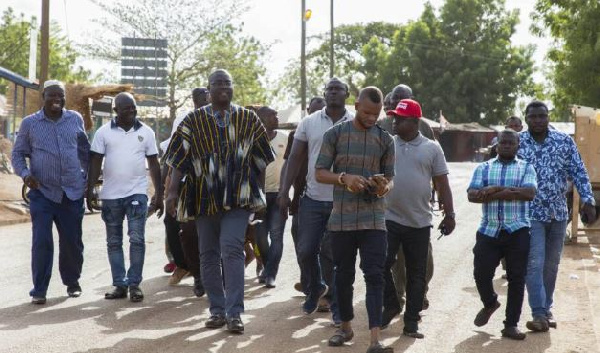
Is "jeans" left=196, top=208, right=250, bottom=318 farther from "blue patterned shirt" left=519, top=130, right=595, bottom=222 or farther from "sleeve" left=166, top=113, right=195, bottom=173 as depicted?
"blue patterned shirt" left=519, top=130, right=595, bottom=222

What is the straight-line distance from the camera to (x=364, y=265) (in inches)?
287

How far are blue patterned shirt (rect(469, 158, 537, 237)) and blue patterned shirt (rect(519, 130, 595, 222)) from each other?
0.34 m

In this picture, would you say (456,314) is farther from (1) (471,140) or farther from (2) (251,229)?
(1) (471,140)

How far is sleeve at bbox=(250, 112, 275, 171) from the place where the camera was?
812 cm

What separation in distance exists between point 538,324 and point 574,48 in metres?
24.7

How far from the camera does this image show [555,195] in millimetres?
8500

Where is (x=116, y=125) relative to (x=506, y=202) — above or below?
above

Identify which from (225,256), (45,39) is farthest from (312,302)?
(45,39)

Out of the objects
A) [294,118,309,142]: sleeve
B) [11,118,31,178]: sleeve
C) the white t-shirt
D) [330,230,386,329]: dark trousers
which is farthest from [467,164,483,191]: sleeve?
[11,118,31,178]: sleeve

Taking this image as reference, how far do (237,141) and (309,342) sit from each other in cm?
157

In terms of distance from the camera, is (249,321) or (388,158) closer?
(388,158)

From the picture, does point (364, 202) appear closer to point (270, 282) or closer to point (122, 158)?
point (122, 158)

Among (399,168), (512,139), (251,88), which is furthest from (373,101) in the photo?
(251,88)

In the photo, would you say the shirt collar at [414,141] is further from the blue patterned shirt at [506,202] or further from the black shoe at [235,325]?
the black shoe at [235,325]
